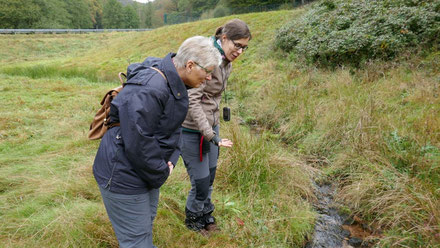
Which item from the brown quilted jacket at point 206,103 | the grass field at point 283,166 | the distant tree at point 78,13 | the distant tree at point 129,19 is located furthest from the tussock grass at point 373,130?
the distant tree at point 129,19

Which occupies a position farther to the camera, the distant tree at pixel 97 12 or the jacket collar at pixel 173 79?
the distant tree at pixel 97 12

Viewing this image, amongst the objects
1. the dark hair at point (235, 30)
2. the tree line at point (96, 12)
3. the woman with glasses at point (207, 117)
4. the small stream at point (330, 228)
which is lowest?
the small stream at point (330, 228)

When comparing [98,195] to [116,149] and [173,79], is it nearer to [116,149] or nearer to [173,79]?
[116,149]

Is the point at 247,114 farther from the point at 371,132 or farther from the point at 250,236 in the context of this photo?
the point at 250,236

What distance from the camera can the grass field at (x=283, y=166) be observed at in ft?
8.32

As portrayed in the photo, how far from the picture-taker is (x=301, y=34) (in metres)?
9.34

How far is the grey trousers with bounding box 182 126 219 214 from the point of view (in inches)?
90.4

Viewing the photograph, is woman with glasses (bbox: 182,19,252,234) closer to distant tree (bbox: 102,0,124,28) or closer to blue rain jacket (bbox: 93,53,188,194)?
blue rain jacket (bbox: 93,53,188,194)

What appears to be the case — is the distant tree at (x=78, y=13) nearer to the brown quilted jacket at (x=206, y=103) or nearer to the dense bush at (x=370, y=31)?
the dense bush at (x=370, y=31)

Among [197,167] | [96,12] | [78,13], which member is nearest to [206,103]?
[197,167]

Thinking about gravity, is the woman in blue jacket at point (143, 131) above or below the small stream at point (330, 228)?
above

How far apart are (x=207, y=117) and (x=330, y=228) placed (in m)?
1.89

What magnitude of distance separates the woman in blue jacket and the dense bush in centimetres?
622

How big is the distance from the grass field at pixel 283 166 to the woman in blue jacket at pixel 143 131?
0.98m
